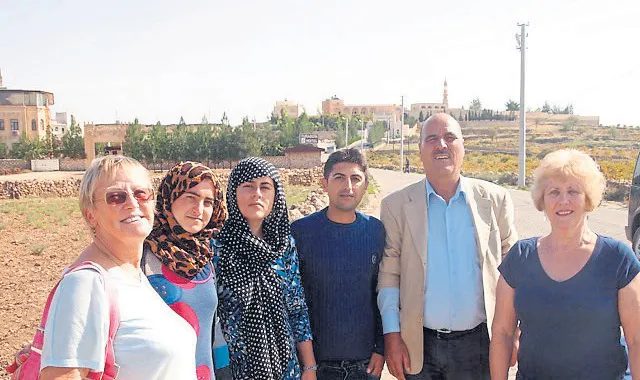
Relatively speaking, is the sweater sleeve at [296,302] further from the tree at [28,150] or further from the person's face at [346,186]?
the tree at [28,150]

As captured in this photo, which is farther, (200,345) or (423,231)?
(423,231)

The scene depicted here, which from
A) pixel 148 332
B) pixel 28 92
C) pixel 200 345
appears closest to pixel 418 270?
pixel 200 345

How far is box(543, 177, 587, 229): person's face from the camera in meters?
2.55

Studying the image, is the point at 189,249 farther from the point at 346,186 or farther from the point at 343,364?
the point at 343,364

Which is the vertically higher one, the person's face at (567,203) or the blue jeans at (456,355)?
the person's face at (567,203)

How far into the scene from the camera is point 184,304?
255 cm

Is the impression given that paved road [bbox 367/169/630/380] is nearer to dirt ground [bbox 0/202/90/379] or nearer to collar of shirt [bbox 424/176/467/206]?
dirt ground [bbox 0/202/90/379]

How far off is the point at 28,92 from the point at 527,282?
7973cm

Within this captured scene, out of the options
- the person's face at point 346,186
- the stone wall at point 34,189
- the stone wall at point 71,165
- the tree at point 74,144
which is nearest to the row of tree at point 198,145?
the stone wall at point 71,165

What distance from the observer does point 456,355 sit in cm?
319

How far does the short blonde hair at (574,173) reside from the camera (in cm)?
256

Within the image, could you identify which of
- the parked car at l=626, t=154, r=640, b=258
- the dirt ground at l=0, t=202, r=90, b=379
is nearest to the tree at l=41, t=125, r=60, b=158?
the dirt ground at l=0, t=202, r=90, b=379

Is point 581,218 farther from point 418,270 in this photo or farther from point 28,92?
point 28,92

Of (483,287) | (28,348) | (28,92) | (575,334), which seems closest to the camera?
(28,348)
